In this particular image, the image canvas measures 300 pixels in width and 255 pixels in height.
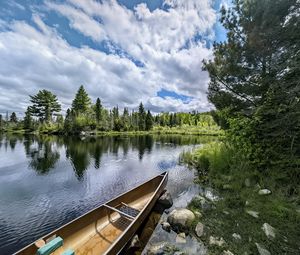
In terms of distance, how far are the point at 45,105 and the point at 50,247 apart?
195ft

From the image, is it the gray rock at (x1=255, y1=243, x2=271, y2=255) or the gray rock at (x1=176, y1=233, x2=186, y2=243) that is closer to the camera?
the gray rock at (x1=255, y1=243, x2=271, y2=255)

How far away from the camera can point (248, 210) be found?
20.0 feet

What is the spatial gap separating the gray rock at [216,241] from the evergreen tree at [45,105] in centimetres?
6004

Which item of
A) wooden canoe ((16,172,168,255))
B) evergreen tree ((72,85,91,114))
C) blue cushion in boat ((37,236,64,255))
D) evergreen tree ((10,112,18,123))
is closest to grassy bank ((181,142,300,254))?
wooden canoe ((16,172,168,255))

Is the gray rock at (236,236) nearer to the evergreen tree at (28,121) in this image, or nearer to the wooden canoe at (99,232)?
the wooden canoe at (99,232)

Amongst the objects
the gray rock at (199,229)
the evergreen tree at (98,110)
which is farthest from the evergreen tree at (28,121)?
the gray rock at (199,229)

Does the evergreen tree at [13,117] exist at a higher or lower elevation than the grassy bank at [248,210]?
higher

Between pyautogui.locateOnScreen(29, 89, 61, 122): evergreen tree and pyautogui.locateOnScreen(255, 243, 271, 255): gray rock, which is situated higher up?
pyautogui.locateOnScreen(29, 89, 61, 122): evergreen tree

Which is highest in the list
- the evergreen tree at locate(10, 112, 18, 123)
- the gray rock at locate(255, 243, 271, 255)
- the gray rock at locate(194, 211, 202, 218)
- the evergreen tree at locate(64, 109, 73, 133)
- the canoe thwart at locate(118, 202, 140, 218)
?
the evergreen tree at locate(10, 112, 18, 123)

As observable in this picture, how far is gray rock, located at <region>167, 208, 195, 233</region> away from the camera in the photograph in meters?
5.75

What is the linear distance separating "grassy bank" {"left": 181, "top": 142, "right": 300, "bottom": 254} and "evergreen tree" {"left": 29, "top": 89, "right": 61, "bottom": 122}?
5723 centimetres

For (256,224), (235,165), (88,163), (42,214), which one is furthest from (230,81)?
(88,163)

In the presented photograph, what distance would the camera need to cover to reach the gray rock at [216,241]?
15.4 ft

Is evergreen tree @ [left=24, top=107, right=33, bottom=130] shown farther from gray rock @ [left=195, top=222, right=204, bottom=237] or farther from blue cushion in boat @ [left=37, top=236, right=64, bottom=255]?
gray rock @ [left=195, top=222, right=204, bottom=237]
